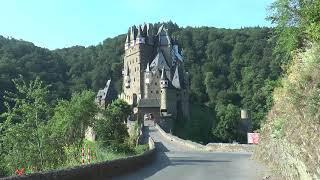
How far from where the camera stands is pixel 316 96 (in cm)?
984

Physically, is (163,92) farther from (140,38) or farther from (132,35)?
(132,35)

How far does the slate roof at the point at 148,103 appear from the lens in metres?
117

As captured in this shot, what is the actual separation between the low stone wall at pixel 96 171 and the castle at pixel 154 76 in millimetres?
91327

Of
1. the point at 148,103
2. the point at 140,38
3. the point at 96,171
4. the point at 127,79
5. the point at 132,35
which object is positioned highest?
the point at 132,35

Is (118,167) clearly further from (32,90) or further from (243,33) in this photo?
(243,33)

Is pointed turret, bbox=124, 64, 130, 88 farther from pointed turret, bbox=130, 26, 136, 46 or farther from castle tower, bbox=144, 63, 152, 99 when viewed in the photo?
castle tower, bbox=144, 63, 152, 99

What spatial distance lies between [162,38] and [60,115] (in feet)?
308

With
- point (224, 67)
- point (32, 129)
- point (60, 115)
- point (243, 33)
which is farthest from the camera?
point (243, 33)

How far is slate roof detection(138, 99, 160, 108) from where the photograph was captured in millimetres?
117188

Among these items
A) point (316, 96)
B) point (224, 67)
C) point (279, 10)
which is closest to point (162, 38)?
point (224, 67)

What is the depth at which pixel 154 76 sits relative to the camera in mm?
124562

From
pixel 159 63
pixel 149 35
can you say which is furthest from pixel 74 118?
pixel 149 35

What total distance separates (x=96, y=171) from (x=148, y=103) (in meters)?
103

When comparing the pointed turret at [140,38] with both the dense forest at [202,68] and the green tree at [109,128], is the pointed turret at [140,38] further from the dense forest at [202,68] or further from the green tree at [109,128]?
the green tree at [109,128]
